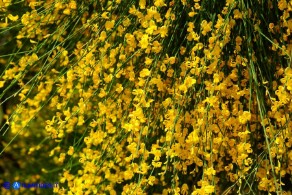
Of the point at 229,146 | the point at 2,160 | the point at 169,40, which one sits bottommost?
the point at 2,160

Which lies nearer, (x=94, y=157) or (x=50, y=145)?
(x=94, y=157)

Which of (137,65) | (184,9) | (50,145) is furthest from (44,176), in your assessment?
(184,9)

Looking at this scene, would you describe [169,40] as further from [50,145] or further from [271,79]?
[50,145]

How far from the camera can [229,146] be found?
4.82ft

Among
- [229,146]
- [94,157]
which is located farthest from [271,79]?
[94,157]

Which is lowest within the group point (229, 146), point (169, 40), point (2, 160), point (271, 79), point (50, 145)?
point (2, 160)

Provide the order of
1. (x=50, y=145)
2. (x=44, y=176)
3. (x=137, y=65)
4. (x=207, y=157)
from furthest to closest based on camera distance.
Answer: (x=44, y=176) → (x=50, y=145) → (x=137, y=65) → (x=207, y=157)

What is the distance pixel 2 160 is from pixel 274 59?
2246 mm

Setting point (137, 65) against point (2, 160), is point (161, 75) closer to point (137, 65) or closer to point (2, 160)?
point (137, 65)

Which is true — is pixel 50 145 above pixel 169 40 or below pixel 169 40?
below

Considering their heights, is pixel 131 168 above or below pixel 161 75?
below

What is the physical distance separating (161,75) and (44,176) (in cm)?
171

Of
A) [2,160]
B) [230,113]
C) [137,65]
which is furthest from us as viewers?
[2,160]

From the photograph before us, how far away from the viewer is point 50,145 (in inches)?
112
